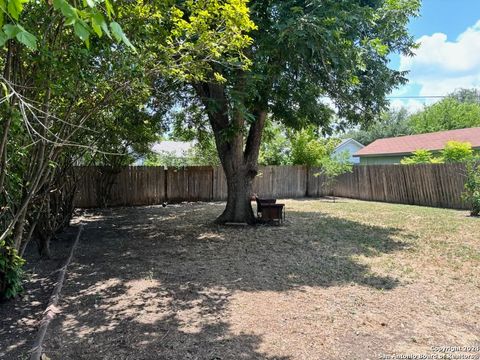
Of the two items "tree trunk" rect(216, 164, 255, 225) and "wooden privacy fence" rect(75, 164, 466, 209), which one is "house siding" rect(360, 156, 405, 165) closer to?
"wooden privacy fence" rect(75, 164, 466, 209)

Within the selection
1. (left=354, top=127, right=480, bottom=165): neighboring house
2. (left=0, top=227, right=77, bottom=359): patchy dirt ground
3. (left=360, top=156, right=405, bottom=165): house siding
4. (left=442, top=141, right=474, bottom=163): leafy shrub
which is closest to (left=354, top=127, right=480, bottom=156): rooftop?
(left=354, top=127, right=480, bottom=165): neighboring house

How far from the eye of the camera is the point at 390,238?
736 cm

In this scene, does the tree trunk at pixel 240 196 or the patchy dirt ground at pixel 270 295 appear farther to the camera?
the tree trunk at pixel 240 196

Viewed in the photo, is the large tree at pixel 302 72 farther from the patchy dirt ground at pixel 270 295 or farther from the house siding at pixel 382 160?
the house siding at pixel 382 160

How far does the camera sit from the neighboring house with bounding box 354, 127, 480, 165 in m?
19.0

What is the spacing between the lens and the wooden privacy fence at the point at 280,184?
12801 millimetres

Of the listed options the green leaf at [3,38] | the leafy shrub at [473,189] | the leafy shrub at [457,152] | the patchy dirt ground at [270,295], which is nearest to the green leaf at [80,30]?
the green leaf at [3,38]

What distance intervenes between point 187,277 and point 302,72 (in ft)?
14.5

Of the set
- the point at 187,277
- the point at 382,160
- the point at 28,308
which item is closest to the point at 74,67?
the point at 28,308

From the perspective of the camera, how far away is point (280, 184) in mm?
17625

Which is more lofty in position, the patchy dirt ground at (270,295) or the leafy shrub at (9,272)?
the leafy shrub at (9,272)

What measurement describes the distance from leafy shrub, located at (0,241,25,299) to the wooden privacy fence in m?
8.39

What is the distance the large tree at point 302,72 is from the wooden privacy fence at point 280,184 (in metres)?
4.91

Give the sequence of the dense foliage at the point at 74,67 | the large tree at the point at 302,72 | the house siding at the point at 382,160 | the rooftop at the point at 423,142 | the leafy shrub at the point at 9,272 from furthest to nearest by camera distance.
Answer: the house siding at the point at 382,160
the rooftop at the point at 423,142
the large tree at the point at 302,72
the leafy shrub at the point at 9,272
the dense foliage at the point at 74,67
